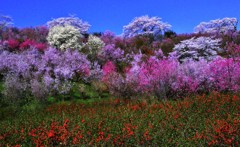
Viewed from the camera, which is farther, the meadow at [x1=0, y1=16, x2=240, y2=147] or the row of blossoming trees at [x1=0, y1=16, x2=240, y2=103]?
the row of blossoming trees at [x1=0, y1=16, x2=240, y2=103]

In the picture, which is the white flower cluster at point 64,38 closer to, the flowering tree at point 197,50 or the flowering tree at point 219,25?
the flowering tree at point 197,50

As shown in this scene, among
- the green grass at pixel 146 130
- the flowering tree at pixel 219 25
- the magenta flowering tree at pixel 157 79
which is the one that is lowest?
the green grass at pixel 146 130

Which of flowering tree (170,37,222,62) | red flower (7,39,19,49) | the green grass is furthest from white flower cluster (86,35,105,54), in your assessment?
the green grass

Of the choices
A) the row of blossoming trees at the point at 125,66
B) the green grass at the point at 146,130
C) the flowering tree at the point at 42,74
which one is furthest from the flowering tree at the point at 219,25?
the green grass at the point at 146,130

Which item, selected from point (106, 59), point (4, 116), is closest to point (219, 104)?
point (4, 116)

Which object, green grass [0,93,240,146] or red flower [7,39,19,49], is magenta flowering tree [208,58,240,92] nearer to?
green grass [0,93,240,146]

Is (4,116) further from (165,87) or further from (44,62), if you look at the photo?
(44,62)

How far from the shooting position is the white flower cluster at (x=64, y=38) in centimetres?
3161

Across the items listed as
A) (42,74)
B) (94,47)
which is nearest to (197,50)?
(94,47)

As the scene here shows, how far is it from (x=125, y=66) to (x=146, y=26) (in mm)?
12085

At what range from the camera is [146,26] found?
3794 centimetres

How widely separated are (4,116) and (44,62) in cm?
948

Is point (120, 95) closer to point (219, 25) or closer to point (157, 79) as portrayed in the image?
point (157, 79)

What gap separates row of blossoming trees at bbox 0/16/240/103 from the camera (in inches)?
714
